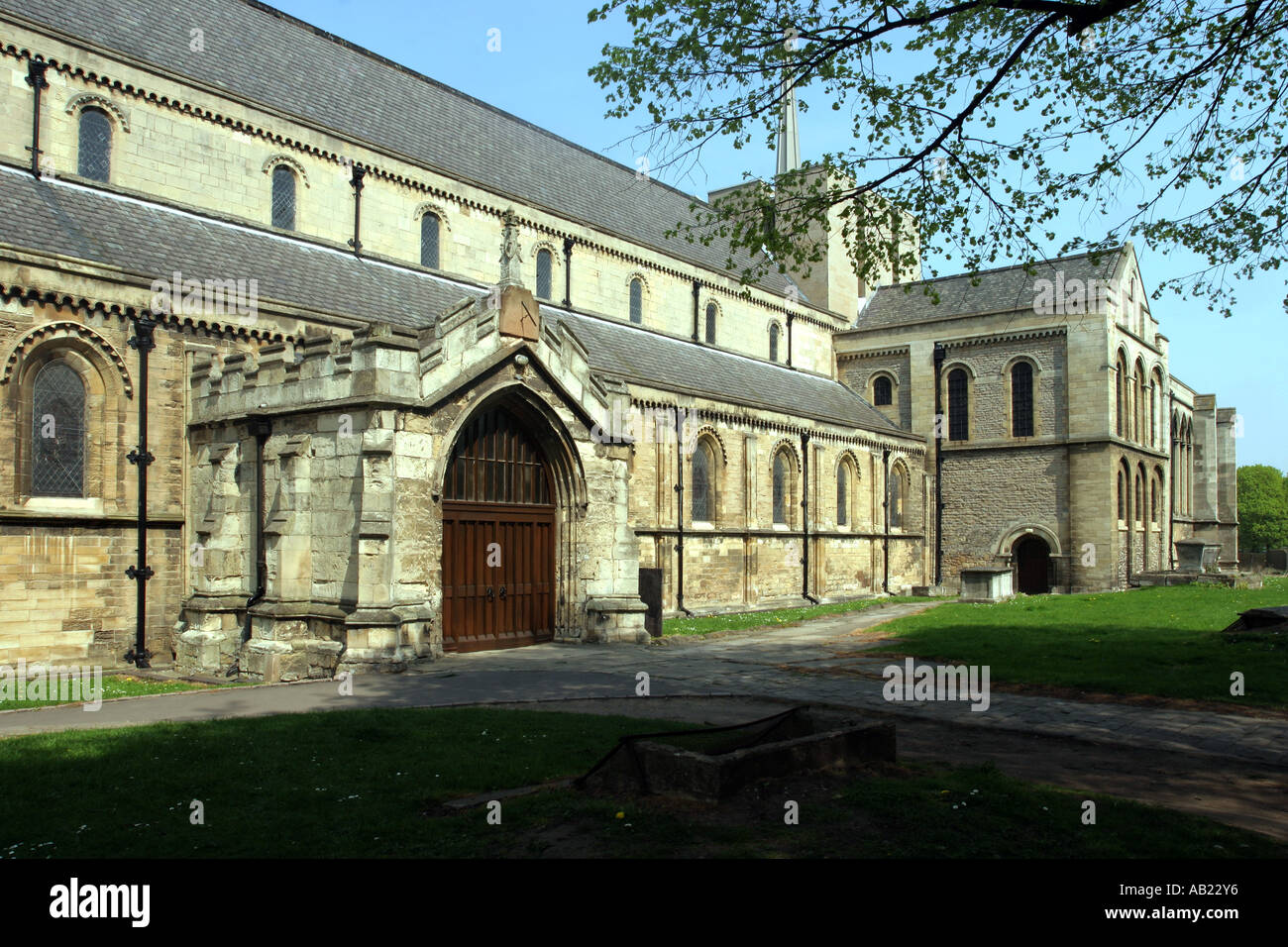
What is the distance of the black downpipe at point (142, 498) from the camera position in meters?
17.7

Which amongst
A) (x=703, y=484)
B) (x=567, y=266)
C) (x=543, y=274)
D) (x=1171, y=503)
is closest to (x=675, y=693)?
(x=703, y=484)

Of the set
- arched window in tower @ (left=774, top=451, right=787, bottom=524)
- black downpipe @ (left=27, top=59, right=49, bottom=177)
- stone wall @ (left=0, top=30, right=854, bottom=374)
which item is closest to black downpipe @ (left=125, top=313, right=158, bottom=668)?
black downpipe @ (left=27, top=59, right=49, bottom=177)

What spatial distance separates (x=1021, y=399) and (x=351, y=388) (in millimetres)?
33093

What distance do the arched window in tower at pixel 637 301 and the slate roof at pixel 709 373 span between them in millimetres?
803

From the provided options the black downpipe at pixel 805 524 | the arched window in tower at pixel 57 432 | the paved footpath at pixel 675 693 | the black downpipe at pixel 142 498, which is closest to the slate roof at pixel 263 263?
the black downpipe at pixel 142 498

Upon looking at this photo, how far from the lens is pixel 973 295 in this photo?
45562mm

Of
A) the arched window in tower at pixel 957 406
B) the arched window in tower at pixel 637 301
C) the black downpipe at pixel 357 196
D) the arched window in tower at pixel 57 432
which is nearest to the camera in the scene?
the arched window in tower at pixel 57 432

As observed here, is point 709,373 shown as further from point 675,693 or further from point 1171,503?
point 1171,503

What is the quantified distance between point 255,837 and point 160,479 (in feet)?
44.0

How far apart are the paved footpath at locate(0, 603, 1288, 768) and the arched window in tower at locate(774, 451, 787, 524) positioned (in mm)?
15049

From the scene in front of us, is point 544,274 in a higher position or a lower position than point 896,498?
higher

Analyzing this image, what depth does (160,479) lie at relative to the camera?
60.4 ft

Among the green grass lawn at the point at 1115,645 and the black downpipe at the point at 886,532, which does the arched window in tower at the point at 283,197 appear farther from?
the black downpipe at the point at 886,532

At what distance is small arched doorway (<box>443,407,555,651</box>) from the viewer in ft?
58.6
